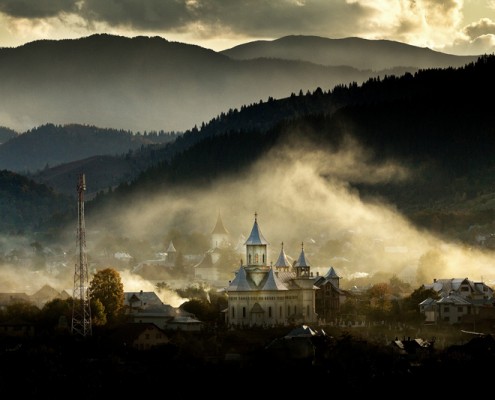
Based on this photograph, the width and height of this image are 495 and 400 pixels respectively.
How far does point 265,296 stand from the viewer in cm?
15262

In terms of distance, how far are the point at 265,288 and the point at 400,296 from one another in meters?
23.8

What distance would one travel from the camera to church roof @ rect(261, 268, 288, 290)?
503 feet

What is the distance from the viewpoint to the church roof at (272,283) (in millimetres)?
153250

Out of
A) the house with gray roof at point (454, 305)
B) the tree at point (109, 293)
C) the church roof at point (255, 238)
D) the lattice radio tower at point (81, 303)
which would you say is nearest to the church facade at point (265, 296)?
the church roof at point (255, 238)

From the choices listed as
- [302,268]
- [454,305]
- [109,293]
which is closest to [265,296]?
[302,268]

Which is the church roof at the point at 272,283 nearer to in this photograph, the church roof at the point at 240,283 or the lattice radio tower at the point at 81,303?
the church roof at the point at 240,283

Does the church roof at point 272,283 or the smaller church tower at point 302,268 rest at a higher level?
the smaller church tower at point 302,268

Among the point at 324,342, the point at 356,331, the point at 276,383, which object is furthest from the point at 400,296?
the point at 276,383

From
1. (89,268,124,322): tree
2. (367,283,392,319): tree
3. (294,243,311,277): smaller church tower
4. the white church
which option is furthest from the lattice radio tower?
(367,283,392,319): tree

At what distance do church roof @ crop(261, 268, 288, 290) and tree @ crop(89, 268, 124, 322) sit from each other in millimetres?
Result: 13890

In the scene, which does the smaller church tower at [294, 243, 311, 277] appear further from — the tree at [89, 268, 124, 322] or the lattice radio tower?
the lattice radio tower

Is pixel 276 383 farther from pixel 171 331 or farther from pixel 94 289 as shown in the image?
pixel 94 289

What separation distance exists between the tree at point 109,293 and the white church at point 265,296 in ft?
34.0

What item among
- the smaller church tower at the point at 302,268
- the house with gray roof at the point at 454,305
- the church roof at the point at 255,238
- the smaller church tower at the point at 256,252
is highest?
the church roof at the point at 255,238
